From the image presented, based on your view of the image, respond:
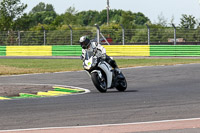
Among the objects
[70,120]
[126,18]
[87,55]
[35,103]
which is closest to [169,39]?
[87,55]

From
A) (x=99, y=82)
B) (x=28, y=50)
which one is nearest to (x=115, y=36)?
(x=28, y=50)

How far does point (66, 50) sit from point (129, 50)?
4898mm

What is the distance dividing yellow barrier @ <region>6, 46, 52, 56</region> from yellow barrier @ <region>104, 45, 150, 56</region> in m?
5.28

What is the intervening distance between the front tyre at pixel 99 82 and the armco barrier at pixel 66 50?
23216mm

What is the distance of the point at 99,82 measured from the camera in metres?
13.4

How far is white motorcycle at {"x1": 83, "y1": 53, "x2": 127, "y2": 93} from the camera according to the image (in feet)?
43.7

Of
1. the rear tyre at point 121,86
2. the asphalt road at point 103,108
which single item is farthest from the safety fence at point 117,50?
the rear tyre at point 121,86

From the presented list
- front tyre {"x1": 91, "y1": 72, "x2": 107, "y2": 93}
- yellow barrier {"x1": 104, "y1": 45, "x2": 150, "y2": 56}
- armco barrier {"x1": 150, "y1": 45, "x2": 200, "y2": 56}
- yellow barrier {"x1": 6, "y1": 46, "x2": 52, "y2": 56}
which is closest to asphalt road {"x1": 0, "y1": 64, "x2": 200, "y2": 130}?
front tyre {"x1": 91, "y1": 72, "x2": 107, "y2": 93}

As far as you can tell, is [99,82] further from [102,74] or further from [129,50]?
[129,50]

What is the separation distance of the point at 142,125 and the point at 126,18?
8240 cm

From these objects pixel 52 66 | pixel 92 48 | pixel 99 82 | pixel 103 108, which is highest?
pixel 92 48

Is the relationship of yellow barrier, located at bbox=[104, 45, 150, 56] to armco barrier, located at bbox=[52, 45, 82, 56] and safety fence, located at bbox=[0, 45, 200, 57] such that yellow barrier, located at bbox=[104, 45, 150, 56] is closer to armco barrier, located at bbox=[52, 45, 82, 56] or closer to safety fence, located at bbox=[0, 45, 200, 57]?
safety fence, located at bbox=[0, 45, 200, 57]

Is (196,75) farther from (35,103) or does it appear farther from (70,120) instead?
(70,120)

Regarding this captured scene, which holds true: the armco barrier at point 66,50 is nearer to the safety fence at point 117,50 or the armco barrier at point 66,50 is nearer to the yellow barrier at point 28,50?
the safety fence at point 117,50
